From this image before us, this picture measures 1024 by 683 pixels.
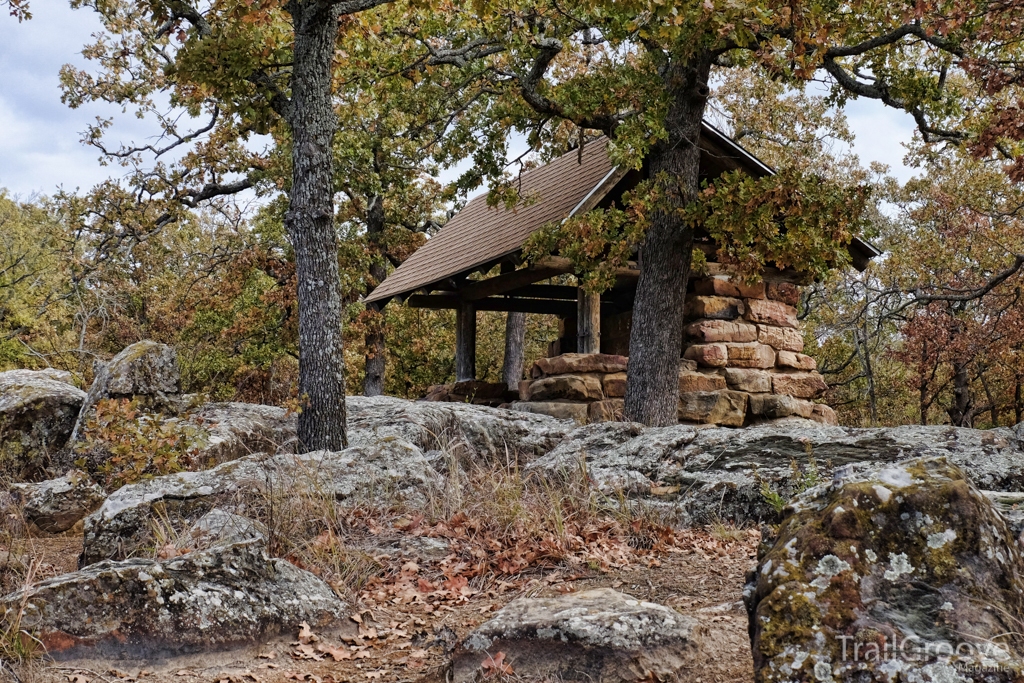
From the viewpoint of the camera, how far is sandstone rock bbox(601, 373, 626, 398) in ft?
38.3

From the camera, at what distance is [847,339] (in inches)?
870

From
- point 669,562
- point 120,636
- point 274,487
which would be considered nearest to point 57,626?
point 120,636

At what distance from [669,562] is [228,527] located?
271cm

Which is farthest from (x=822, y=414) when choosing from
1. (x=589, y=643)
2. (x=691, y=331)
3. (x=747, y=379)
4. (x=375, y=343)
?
(x=375, y=343)

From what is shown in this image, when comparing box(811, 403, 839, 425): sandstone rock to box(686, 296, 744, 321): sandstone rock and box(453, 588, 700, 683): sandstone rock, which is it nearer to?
box(686, 296, 744, 321): sandstone rock

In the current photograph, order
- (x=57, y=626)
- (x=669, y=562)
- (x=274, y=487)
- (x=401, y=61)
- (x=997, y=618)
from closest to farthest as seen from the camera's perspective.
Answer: (x=997, y=618), (x=57, y=626), (x=669, y=562), (x=274, y=487), (x=401, y=61)

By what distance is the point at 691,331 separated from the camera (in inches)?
460

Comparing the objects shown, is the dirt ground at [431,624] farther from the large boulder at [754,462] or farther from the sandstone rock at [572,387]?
the sandstone rock at [572,387]

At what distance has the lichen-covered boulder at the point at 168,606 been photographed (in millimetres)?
3836

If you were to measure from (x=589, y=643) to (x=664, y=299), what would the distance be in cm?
710

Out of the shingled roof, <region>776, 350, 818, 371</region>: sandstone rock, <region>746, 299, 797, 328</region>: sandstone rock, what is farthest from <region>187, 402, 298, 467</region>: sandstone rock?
<region>776, 350, 818, 371</region>: sandstone rock

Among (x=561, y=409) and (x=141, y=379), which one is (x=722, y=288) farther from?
(x=141, y=379)

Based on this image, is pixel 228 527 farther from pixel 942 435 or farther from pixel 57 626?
pixel 942 435

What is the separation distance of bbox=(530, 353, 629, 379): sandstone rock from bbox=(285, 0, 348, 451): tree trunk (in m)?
4.25
